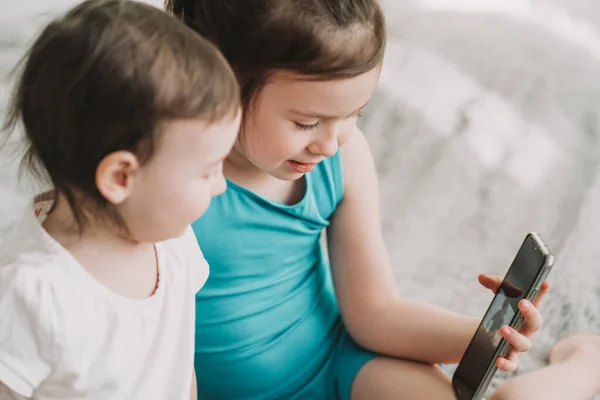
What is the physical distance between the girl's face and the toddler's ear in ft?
0.58

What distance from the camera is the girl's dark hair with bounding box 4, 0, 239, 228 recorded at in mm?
495

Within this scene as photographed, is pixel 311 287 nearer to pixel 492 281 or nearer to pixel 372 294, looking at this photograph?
pixel 372 294

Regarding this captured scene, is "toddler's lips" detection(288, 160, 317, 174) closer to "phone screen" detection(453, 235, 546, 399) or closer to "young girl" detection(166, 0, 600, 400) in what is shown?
"young girl" detection(166, 0, 600, 400)

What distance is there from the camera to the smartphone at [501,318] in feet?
2.45

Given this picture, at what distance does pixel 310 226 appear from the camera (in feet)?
2.76

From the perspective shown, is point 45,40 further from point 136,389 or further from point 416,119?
point 416,119

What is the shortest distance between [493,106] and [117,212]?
838 millimetres

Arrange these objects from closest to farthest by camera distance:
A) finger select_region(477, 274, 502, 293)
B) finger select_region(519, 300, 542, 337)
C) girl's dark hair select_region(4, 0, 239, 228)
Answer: girl's dark hair select_region(4, 0, 239, 228), finger select_region(519, 300, 542, 337), finger select_region(477, 274, 502, 293)

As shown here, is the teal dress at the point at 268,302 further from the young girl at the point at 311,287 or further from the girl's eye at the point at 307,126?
the girl's eye at the point at 307,126

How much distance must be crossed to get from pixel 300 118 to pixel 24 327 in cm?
→ 28

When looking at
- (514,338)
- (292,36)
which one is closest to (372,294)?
(514,338)

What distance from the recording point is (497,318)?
2.61 ft

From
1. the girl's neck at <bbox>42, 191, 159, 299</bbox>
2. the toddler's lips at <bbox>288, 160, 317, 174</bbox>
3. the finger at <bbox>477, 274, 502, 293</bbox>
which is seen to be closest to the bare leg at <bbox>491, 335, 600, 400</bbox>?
the finger at <bbox>477, 274, 502, 293</bbox>

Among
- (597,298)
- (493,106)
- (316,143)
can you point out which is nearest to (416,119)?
(493,106)
